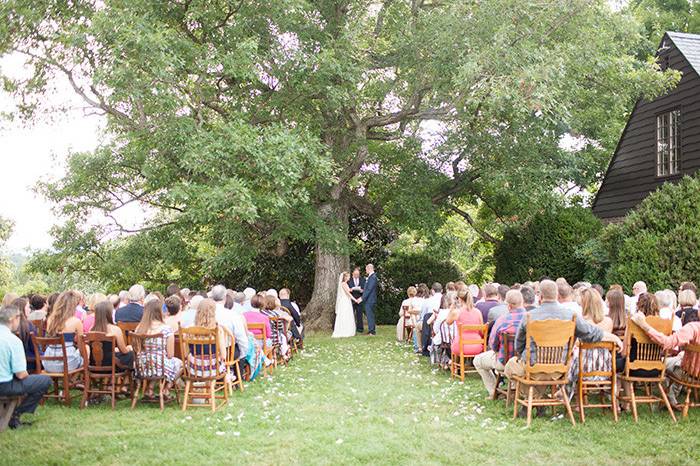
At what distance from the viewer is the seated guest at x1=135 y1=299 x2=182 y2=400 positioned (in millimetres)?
8648

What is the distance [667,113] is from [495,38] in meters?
7.65

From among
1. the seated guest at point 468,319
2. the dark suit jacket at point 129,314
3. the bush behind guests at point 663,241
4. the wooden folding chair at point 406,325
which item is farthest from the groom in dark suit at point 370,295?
the dark suit jacket at point 129,314

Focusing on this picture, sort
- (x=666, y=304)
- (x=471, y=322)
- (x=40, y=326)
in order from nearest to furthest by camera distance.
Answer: (x=666, y=304)
(x=40, y=326)
(x=471, y=322)

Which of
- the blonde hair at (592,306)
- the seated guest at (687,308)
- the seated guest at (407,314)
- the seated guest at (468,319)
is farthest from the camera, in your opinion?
the seated guest at (407,314)

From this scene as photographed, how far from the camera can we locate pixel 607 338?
811 centimetres

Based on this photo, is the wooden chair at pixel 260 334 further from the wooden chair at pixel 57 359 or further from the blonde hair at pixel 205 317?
the wooden chair at pixel 57 359

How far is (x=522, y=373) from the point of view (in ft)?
26.7

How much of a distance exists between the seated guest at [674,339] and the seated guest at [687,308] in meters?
0.90

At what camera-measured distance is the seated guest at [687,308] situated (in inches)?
361

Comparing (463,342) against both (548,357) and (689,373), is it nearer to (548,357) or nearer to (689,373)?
(548,357)

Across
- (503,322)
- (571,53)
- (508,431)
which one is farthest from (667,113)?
(508,431)

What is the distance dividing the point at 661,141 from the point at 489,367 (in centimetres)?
1359

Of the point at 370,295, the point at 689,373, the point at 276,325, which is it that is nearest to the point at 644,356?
the point at 689,373

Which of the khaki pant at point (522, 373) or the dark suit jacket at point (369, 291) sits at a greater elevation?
the dark suit jacket at point (369, 291)
